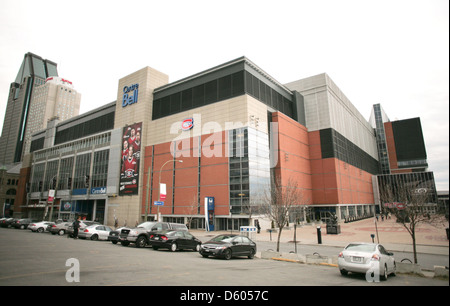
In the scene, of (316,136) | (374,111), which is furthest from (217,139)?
(374,111)

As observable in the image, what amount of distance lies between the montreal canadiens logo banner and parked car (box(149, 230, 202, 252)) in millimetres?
36922

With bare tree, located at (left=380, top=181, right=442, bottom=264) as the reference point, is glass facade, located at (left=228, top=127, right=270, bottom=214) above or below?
above

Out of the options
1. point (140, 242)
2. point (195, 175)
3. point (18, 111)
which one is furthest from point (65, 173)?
point (18, 111)

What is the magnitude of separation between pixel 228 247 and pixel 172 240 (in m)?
4.22

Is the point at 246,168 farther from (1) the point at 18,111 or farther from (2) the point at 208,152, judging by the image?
(1) the point at 18,111

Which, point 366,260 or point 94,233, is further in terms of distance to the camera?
point 94,233

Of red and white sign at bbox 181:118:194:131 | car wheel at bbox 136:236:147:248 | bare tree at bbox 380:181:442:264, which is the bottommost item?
car wheel at bbox 136:236:147:248

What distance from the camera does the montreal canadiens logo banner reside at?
52912mm

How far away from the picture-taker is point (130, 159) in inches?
2148

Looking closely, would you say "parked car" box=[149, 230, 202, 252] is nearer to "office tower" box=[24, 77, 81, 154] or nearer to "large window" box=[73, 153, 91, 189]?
"large window" box=[73, 153, 91, 189]

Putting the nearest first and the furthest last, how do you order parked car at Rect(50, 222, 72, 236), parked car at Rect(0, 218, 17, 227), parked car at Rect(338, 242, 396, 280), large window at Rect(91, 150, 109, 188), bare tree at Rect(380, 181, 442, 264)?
parked car at Rect(338, 242, 396, 280) → bare tree at Rect(380, 181, 442, 264) → parked car at Rect(50, 222, 72, 236) → parked car at Rect(0, 218, 17, 227) → large window at Rect(91, 150, 109, 188)

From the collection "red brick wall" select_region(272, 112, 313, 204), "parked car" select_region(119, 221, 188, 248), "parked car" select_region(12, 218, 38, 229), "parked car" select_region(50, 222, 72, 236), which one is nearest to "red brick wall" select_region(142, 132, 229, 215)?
"red brick wall" select_region(272, 112, 313, 204)

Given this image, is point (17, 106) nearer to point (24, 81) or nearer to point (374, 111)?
point (24, 81)
